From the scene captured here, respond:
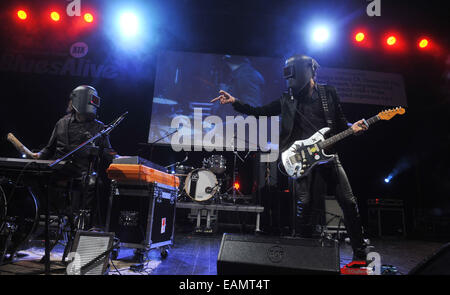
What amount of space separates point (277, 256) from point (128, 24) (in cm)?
577

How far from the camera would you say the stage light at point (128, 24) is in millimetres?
5503

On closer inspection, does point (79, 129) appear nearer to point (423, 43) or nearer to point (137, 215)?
point (137, 215)

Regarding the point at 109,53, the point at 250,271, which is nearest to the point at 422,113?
the point at 250,271

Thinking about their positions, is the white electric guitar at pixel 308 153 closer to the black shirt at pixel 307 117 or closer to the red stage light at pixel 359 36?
the black shirt at pixel 307 117

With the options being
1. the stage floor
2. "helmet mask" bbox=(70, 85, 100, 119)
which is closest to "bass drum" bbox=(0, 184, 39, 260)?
the stage floor

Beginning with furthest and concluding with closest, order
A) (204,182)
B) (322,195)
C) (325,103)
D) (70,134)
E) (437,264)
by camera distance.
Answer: (204,182) → (70,134) → (325,103) → (322,195) → (437,264)

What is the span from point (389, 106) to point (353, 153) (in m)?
1.30

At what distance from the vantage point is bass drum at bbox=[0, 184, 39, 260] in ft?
7.11

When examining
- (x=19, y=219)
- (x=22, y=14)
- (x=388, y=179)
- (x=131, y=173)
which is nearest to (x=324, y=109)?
(x=131, y=173)

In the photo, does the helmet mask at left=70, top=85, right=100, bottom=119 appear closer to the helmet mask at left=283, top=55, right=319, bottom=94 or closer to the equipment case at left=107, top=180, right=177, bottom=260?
the equipment case at left=107, top=180, right=177, bottom=260

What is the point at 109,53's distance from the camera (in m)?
5.80

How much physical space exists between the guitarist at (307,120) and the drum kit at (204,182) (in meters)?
2.96

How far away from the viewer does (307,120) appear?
8.17ft

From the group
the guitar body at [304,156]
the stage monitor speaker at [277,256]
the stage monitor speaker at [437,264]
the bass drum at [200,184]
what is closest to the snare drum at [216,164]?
the bass drum at [200,184]
